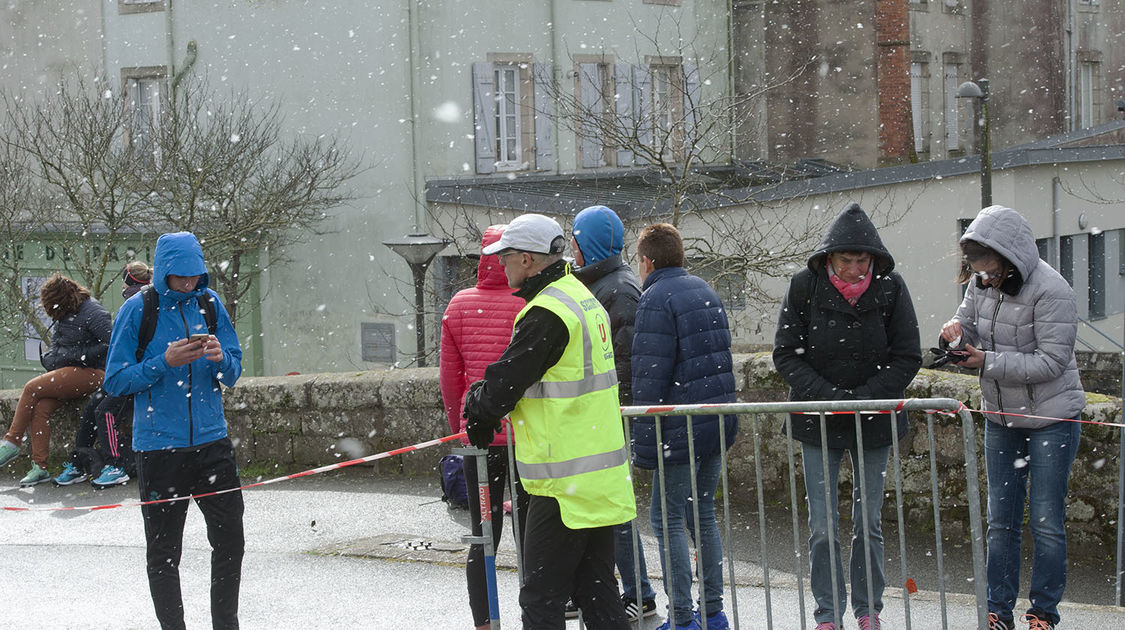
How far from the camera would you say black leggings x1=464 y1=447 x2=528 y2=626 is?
5.47 meters

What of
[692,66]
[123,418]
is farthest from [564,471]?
[692,66]

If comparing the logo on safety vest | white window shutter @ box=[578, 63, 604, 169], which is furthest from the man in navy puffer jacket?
white window shutter @ box=[578, 63, 604, 169]

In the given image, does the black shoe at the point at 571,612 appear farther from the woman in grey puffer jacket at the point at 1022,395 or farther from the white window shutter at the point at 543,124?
the white window shutter at the point at 543,124

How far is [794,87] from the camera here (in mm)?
27781

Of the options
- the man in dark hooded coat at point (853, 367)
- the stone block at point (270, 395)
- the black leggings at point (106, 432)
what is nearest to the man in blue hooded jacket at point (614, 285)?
the man in dark hooded coat at point (853, 367)

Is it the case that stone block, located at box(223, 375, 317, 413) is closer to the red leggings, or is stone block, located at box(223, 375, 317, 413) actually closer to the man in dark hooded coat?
the red leggings

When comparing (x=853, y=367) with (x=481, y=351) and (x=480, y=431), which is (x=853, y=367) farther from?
(x=480, y=431)

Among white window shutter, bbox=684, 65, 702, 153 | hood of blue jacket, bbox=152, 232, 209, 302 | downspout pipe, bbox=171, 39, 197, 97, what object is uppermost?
downspout pipe, bbox=171, 39, 197, 97

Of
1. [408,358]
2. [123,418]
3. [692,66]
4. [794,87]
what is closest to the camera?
[123,418]

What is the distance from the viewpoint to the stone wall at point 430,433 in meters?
7.30

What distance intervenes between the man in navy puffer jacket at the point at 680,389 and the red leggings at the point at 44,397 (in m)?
6.01

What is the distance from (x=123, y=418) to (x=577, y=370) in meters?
6.19

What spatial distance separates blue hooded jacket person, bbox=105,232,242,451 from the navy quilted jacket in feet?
6.09

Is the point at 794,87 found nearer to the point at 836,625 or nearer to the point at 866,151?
the point at 866,151
